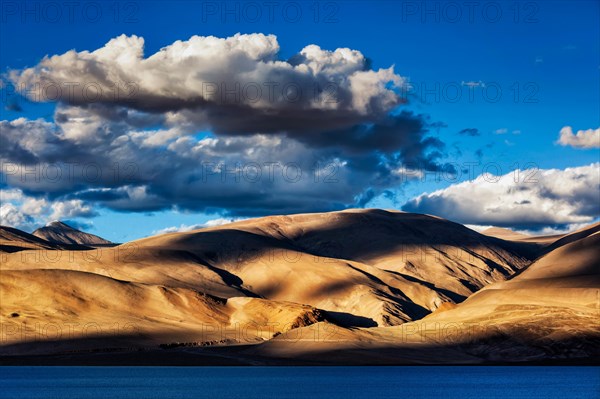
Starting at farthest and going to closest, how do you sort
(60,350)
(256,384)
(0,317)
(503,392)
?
(0,317)
(60,350)
(256,384)
(503,392)

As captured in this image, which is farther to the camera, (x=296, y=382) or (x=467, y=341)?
(x=467, y=341)

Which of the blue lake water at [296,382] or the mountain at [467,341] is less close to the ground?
the mountain at [467,341]

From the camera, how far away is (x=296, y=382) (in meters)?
122

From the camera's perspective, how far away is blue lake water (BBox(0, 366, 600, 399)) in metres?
102

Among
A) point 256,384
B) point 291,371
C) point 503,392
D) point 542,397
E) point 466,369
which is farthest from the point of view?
point 466,369

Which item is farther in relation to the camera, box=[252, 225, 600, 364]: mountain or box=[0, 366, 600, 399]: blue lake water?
box=[252, 225, 600, 364]: mountain

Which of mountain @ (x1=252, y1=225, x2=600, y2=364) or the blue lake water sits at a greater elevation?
mountain @ (x1=252, y1=225, x2=600, y2=364)

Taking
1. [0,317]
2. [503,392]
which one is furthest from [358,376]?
[0,317]

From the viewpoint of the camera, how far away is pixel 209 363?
15938 centimetres

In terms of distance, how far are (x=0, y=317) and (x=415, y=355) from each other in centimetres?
8144

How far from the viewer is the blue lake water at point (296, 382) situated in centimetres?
10225

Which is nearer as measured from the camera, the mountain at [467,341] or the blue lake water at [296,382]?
the blue lake water at [296,382]

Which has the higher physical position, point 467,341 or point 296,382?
point 467,341

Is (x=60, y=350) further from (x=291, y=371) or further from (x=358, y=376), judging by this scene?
(x=358, y=376)
